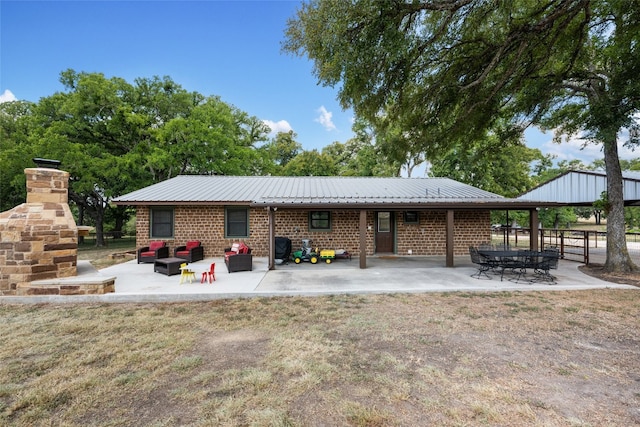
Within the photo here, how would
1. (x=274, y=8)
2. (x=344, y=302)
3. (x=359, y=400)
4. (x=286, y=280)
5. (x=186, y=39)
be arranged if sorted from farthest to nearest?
1. (x=186, y=39)
2. (x=274, y=8)
3. (x=286, y=280)
4. (x=344, y=302)
5. (x=359, y=400)

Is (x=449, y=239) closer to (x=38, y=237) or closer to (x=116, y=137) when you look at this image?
(x=38, y=237)

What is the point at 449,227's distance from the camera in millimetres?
Answer: 8953

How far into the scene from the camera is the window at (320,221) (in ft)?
37.6

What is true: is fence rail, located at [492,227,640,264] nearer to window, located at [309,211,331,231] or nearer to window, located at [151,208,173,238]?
window, located at [309,211,331,231]

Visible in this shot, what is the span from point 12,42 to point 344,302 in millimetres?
16494

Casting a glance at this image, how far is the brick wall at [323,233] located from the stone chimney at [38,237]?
15.9 feet

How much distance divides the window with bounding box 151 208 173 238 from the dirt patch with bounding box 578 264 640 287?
46.6 feet


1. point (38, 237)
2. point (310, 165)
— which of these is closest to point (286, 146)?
point (310, 165)

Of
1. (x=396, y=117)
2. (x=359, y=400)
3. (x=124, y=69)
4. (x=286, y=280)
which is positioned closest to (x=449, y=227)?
(x=396, y=117)

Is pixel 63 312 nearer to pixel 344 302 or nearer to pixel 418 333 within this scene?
pixel 344 302

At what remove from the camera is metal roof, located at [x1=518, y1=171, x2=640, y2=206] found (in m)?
11.7

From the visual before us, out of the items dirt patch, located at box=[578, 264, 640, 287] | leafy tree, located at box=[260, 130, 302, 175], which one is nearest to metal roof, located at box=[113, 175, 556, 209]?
dirt patch, located at box=[578, 264, 640, 287]

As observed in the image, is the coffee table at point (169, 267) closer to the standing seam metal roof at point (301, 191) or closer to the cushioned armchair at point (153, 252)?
the cushioned armchair at point (153, 252)

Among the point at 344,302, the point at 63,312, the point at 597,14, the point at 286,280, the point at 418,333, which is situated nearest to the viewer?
the point at 418,333
